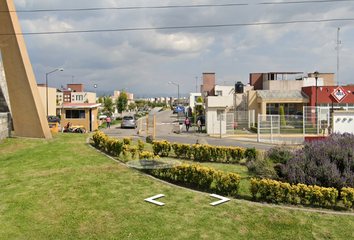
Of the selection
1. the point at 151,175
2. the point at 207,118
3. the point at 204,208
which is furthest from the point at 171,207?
the point at 207,118

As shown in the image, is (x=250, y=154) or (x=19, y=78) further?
(x=19, y=78)

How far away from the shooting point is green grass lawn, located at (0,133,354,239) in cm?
566

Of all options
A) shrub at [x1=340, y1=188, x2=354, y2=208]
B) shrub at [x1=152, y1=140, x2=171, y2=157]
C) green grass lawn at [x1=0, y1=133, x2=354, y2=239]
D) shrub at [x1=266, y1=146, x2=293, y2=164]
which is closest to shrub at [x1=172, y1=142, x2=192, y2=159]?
shrub at [x1=152, y1=140, x2=171, y2=157]

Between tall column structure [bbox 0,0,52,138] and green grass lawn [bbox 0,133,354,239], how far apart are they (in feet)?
19.9

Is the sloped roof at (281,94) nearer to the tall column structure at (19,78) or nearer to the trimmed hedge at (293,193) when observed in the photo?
the tall column structure at (19,78)

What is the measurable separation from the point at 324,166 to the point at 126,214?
5.39 m

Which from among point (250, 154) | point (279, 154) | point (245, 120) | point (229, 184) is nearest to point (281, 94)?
point (245, 120)

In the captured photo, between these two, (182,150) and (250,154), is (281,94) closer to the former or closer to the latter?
(250,154)

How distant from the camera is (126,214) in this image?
6.49m

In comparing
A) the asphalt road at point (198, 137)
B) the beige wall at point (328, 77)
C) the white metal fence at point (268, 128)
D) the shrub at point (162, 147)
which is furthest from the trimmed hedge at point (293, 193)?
the beige wall at point (328, 77)

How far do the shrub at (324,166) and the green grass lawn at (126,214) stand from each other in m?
1.43

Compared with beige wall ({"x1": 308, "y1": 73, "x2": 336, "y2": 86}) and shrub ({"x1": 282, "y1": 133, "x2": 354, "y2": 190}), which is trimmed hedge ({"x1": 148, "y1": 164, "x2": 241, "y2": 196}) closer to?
shrub ({"x1": 282, "y1": 133, "x2": 354, "y2": 190})

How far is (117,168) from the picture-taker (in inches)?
412

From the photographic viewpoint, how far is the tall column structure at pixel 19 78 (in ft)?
47.1
